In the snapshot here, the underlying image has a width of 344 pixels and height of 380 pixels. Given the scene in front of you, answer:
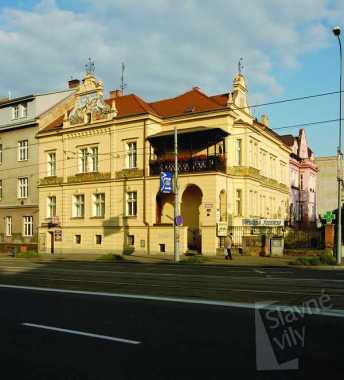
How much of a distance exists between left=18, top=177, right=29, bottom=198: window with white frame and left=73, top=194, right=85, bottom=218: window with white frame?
233 inches

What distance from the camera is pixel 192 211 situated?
39.2m

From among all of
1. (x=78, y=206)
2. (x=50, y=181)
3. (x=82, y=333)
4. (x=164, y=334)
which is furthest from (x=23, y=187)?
(x=164, y=334)

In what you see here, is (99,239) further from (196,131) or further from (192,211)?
(196,131)

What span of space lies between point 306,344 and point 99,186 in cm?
3436

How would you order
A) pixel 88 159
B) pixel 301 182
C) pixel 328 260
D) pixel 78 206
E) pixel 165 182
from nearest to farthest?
pixel 328 260, pixel 165 182, pixel 88 159, pixel 78 206, pixel 301 182

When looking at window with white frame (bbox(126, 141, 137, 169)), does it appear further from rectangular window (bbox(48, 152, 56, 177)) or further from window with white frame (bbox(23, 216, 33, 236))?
window with white frame (bbox(23, 216, 33, 236))

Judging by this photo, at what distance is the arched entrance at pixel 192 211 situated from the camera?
38469 millimetres

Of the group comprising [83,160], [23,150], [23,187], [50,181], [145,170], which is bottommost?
[23,187]

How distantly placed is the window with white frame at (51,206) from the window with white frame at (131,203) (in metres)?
8.13

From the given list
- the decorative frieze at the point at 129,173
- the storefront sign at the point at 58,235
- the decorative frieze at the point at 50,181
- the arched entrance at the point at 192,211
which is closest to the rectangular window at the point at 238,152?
the arched entrance at the point at 192,211

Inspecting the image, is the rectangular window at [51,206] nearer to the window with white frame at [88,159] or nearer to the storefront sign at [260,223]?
the window with white frame at [88,159]

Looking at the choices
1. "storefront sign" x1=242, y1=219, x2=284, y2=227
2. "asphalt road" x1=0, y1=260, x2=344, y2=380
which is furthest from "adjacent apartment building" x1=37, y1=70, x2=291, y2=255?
"asphalt road" x1=0, y1=260, x2=344, y2=380

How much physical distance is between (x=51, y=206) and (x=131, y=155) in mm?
9549

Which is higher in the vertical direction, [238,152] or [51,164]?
[238,152]
